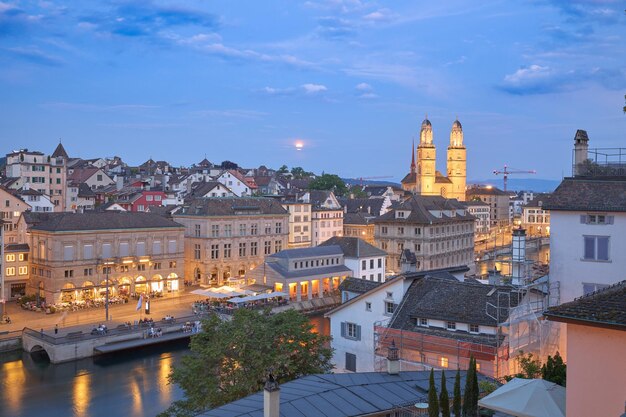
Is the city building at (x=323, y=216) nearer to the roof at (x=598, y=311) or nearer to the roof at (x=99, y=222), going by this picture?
the roof at (x=99, y=222)

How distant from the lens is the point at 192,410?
26906mm

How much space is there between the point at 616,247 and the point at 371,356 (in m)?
15.0

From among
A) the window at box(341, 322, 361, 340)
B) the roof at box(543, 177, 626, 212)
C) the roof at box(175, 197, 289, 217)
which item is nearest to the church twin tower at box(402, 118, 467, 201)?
the roof at box(175, 197, 289, 217)

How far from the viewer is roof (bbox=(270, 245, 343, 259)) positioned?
2846 inches

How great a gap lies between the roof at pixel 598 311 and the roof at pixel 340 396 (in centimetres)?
791

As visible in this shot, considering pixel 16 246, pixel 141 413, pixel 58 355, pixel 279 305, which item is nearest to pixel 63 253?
pixel 16 246

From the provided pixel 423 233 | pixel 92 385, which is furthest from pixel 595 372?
pixel 423 233

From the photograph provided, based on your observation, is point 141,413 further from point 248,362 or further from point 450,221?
point 450,221

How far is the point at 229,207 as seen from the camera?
83062 mm

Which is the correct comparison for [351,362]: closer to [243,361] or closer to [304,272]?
[243,361]

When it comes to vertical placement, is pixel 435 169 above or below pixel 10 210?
above

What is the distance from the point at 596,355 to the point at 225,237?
71.1 metres

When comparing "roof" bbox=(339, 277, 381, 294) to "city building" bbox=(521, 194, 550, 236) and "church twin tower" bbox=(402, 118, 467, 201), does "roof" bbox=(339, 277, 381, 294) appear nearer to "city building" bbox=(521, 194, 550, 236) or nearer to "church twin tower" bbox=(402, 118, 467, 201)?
"city building" bbox=(521, 194, 550, 236)

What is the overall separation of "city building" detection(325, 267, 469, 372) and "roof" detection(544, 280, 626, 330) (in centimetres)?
2292
